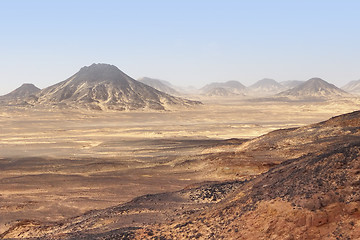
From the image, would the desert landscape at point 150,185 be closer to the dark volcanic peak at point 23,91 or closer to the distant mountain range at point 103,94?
the distant mountain range at point 103,94

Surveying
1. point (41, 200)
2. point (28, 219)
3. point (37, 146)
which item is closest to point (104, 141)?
point (37, 146)

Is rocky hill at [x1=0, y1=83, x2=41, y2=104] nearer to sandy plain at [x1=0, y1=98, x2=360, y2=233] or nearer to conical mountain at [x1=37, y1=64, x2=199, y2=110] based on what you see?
conical mountain at [x1=37, y1=64, x2=199, y2=110]

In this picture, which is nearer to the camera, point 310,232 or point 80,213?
point 310,232

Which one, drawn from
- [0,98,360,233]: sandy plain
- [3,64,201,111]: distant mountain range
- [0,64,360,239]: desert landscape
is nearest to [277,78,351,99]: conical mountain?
[3,64,201,111]: distant mountain range

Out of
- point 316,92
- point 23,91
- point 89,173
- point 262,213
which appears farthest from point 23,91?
point 262,213

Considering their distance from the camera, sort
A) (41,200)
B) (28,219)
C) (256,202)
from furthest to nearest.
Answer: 1. (41,200)
2. (28,219)
3. (256,202)

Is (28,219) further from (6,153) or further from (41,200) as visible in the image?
(6,153)
